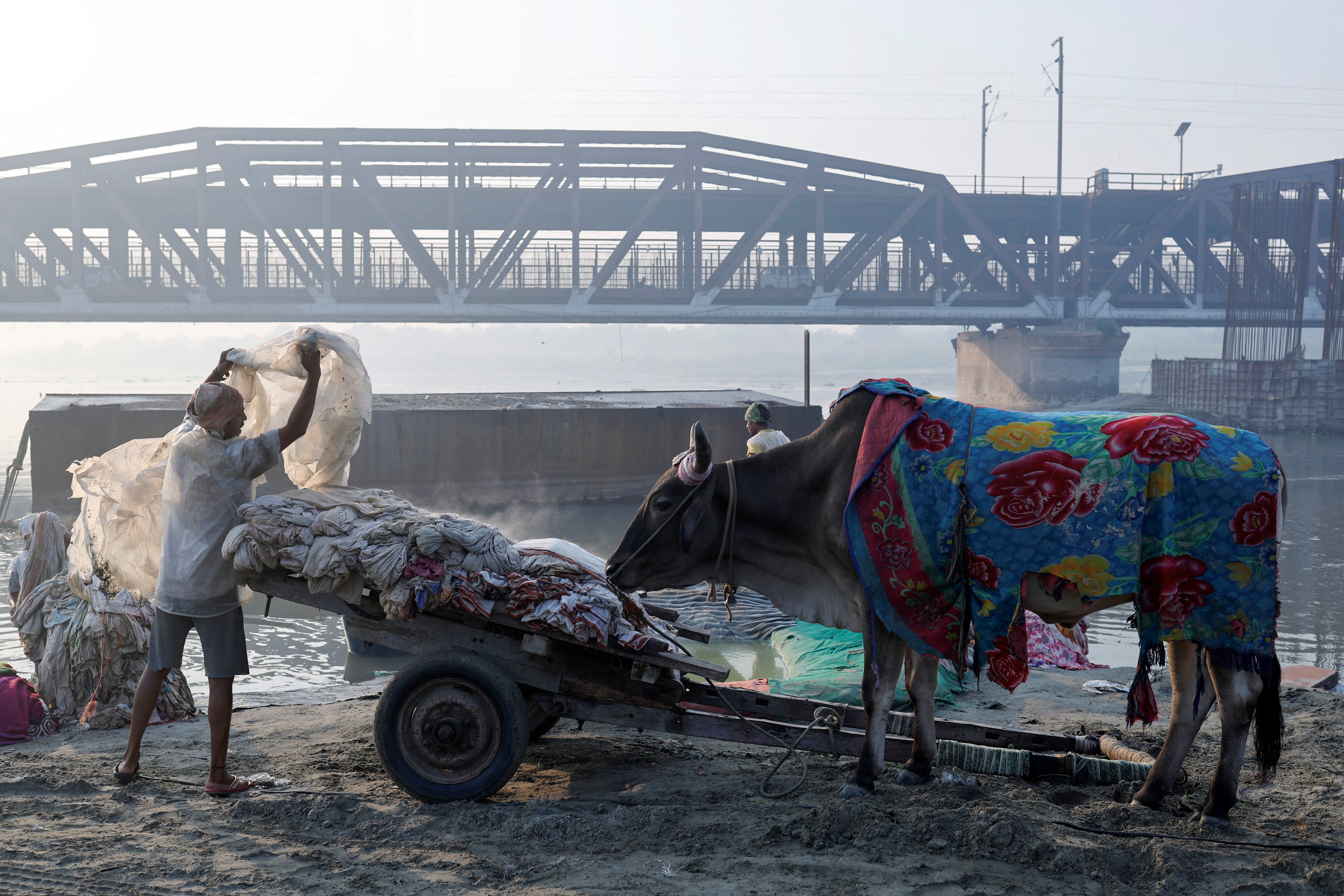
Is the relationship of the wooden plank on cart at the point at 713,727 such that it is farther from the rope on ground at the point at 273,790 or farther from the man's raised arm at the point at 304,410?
the man's raised arm at the point at 304,410

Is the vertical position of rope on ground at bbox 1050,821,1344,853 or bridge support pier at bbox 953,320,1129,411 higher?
bridge support pier at bbox 953,320,1129,411

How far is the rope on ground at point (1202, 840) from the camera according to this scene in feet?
12.5

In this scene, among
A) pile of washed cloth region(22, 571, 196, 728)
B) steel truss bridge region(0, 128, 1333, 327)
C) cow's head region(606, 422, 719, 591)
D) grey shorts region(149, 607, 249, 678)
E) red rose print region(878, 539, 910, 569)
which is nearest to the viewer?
red rose print region(878, 539, 910, 569)

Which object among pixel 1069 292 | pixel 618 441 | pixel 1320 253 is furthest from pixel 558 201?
pixel 1320 253

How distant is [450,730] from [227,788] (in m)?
1.09

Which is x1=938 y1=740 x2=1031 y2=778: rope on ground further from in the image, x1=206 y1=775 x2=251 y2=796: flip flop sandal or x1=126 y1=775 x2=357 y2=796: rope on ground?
x1=206 y1=775 x2=251 y2=796: flip flop sandal

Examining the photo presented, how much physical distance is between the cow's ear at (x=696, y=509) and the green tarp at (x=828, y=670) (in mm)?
1257

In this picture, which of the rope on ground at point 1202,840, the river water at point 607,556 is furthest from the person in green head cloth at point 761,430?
the rope on ground at point 1202,840

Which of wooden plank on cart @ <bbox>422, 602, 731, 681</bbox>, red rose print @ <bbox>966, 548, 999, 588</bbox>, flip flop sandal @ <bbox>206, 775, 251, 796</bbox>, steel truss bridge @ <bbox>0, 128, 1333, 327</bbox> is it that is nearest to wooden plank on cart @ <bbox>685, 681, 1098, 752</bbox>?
wooden plank on cart @ <bbox>422, 602, 731, 681</bbox>

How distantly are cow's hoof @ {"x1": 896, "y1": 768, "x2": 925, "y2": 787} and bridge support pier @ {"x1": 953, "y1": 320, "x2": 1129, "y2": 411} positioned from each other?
48999 mm

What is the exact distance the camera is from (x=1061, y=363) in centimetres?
5275

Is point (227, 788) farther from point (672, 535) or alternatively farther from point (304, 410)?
point (672, 535)

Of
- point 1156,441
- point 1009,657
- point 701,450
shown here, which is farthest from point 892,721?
point 1156,441

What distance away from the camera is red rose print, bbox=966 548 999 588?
13.4 feet
